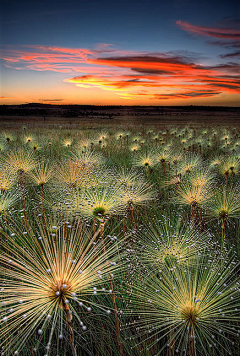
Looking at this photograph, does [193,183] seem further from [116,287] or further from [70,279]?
[70,279]

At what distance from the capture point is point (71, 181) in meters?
4.18

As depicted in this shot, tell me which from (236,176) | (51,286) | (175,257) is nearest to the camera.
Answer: (51,286)

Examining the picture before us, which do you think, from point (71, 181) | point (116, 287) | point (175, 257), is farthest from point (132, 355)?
point (71, 181)

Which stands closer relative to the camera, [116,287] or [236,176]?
[116,287]

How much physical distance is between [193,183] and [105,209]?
1.95 m

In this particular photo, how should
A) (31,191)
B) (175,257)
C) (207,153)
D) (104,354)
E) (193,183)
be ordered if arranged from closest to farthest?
1. (104,354)
2. (175,257)
3. (193,183)
4. (31,191)
5. (207,153)

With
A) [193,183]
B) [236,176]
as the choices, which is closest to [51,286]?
[193,183]

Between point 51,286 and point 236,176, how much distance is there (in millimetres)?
7035

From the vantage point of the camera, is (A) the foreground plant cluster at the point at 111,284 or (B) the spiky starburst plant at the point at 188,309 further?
(B) the spiky starburst plant at the point at 188,309

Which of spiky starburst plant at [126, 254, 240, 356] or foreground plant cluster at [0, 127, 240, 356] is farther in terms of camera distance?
spiky starburst plant at [126, 254, 240, 356]

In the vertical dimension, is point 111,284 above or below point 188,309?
above

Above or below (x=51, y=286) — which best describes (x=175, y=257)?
below

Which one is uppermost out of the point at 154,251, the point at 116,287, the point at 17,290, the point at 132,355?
the point at 17,290

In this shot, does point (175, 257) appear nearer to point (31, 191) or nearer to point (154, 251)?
point (154, 251)
